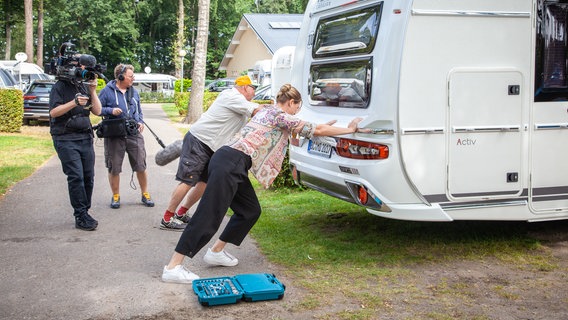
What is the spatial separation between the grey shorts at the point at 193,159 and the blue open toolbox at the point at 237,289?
183 centimetres

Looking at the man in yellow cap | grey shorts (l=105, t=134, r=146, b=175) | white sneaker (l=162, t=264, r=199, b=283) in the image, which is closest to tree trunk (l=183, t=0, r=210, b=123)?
grey shorts (l=105, t=134, r=146, b=175)

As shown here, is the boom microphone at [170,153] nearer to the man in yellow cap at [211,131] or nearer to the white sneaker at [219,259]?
the man in yellow cap at [211,131]

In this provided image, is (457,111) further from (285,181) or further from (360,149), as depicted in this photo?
(285,181)

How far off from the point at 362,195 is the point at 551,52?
90.1 inches

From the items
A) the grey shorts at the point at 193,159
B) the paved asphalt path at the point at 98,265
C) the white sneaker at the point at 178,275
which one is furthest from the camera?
the grey shorts at the point at 193,159

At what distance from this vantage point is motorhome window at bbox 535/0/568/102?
591cm

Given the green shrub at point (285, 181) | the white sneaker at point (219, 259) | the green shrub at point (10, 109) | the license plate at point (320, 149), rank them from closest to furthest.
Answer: the white sneaker at point (219, 259) < the license plate at point (320, 149) < the green shrub at point (285, 181) < the green shrub at point (10, 109)

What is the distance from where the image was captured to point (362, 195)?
19.1 feet

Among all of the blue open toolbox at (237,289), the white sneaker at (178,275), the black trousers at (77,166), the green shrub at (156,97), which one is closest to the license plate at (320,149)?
the blue open toolbox at (237,289)

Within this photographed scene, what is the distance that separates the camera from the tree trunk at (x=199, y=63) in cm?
2103

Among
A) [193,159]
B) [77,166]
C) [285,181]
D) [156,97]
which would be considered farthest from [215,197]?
[156,97]

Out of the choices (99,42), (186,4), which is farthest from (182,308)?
(99,42)

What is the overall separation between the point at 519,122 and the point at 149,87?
200ft

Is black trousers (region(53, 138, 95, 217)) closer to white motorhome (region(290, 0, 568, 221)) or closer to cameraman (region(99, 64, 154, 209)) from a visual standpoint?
cameraman (region(99, 64, 154, 209))
